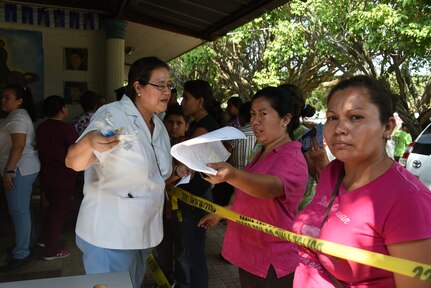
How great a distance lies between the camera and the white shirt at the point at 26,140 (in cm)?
382

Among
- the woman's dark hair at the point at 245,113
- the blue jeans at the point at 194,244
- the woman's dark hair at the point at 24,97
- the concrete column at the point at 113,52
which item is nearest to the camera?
the blue jeans at the point at 194,244

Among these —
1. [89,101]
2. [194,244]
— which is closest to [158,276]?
[194,244]

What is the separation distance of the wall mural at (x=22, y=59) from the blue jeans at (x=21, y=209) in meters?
2.76

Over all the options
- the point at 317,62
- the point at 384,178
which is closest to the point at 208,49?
the point at 317,62

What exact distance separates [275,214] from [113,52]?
5327 mm

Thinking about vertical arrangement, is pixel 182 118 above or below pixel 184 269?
above

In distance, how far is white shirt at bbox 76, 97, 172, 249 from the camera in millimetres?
1984

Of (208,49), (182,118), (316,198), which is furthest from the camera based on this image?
(208,49)

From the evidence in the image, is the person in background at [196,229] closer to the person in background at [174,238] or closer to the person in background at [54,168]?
the person in background at [174,238]

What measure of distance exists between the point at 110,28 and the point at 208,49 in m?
10.3

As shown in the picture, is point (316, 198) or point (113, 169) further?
point (113, 169)

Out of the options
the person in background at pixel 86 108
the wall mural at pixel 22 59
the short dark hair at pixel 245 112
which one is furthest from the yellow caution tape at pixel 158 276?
the wall mural at pixel 22 59

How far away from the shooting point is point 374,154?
1366 mm

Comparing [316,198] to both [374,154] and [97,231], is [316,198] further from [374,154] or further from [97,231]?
[97,231]
